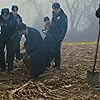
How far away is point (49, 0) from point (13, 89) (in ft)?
162

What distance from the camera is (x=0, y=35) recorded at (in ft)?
36.3

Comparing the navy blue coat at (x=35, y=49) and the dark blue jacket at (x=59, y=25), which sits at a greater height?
the dark blue jacket at (x=59, y=25)

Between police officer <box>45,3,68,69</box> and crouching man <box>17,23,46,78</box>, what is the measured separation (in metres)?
0.69

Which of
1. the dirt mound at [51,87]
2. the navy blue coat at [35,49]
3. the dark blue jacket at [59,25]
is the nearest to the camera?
the dirt mound at [51,87]

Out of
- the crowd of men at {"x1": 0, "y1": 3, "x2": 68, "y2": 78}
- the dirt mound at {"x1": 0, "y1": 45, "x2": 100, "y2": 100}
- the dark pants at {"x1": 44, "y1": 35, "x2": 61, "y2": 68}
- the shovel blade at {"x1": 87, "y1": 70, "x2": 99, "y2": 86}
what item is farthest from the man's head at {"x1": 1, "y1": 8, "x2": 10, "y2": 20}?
the shovel blade at {"x1": 87, "y1": 70, "x2": 99, "y2": 86}

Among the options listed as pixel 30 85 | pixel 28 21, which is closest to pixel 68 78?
pixel 30 85

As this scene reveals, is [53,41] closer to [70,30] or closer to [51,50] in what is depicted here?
[51,50]

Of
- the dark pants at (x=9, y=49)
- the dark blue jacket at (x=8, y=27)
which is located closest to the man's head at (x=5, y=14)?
the dark blue jacket at (x=8, y=27)

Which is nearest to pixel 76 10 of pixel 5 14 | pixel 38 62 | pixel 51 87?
pixel 5 14

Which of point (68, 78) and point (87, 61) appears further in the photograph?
point (87, 61)

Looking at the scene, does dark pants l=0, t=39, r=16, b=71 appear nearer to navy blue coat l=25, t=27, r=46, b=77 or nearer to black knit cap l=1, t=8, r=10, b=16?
black knit cap l=1, t=8, r=10, b=16

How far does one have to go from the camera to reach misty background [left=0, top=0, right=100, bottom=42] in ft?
164

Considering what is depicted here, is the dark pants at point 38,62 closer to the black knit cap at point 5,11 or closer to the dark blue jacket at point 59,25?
the dark blue jacket at point 59,25

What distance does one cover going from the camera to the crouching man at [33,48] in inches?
395
